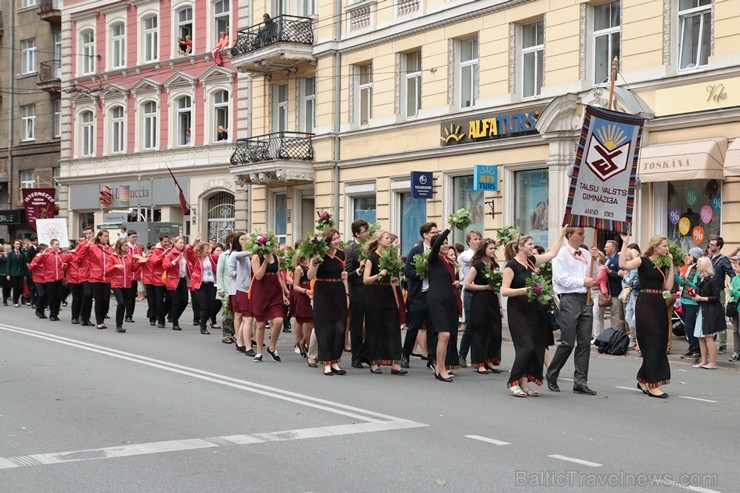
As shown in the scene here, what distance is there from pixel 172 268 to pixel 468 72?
10.2 m

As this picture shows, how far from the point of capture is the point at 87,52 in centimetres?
4281

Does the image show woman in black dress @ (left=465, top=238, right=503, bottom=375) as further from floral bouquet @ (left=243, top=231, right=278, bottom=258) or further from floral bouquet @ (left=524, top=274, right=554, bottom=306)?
floral bouquet @ (left=243, top=231, right=278, bottom=258)

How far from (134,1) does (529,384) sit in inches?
1235

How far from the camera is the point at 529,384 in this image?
40.4 feet

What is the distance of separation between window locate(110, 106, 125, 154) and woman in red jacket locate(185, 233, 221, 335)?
22.4 m

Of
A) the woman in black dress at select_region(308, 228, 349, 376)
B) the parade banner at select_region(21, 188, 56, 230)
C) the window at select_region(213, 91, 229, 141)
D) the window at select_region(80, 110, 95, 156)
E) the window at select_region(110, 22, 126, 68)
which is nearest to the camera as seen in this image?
the woman in black dress at select_region(308, 228, 349, 376)

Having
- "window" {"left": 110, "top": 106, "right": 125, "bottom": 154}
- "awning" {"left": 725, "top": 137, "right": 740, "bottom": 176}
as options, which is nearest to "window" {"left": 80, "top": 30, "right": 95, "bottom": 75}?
"window" {"left": 110, "top": 106, "right": 125, "bottom": 154}

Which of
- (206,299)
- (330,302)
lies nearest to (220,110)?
(206,299)

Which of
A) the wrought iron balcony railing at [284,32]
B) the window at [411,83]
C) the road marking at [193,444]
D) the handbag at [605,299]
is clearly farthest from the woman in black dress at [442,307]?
the wrought iron balcony railing at [284,32]

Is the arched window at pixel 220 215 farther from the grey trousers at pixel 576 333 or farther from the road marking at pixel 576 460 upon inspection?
the road marking at pixel 576 460

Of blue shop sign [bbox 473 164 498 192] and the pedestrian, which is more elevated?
blue shop sign [bbox 473 164 498 192]

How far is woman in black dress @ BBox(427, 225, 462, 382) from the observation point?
12477 mm

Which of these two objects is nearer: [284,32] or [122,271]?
[122,271]

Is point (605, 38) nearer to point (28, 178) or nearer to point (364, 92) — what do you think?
point (364, 92)
